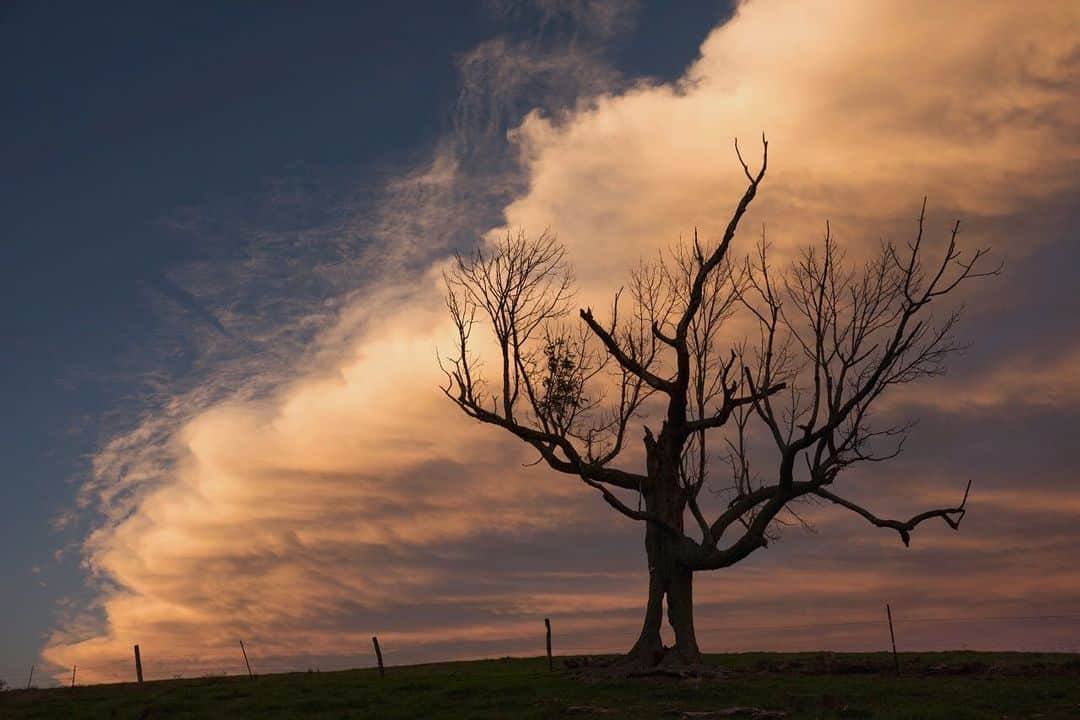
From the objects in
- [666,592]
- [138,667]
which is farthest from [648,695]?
[138,667]

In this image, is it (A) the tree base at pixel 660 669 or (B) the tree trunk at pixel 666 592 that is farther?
(B) the tree trunk at pixel 666 592

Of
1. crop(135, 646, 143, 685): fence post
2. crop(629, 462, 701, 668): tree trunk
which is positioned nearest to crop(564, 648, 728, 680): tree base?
crop(629, 462, 701, 668): tree trunk

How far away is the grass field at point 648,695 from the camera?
28334 mm

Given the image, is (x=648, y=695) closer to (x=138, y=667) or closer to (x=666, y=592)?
(x=666, y=592)

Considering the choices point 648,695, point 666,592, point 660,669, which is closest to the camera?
point 648,695

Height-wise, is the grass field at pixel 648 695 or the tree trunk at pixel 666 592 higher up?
the tree trunk at pixel 666 592

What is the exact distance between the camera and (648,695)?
33219 mm

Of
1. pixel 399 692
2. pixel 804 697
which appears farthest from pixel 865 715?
pixel 399 692

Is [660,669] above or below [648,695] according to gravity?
above

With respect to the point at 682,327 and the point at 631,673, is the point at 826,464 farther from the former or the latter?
the point at 631,673

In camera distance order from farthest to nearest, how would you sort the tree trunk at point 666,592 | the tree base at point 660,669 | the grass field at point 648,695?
1. the tree trunk at point 666,592
2. the tree base at point 660,669
3. the grass field at point 648,695

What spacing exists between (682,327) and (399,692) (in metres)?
18.9

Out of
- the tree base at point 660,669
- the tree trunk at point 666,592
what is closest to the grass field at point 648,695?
the tree base at point 660,669

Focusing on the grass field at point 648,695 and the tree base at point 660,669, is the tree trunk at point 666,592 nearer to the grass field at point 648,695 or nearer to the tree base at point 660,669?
the tree base at point 660,669
